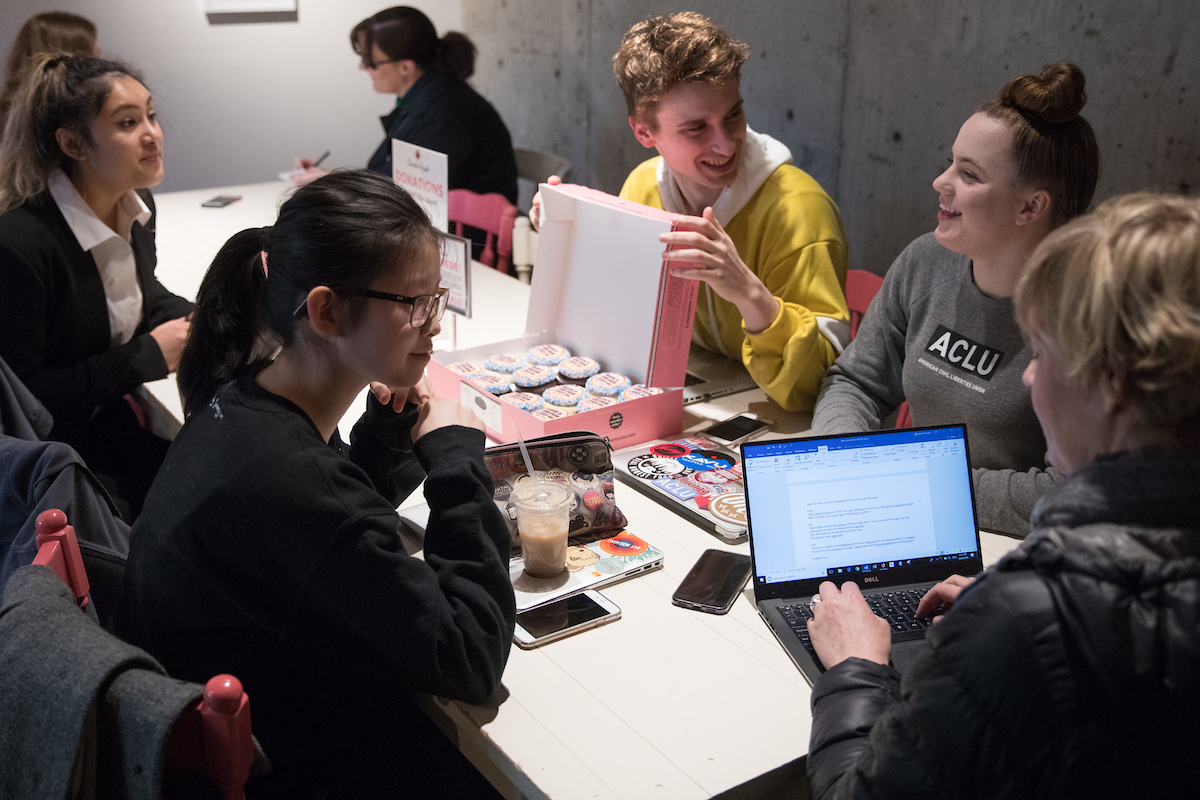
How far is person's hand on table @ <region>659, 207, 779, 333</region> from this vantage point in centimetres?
176

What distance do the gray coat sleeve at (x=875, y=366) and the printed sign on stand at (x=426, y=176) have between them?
3.29ft

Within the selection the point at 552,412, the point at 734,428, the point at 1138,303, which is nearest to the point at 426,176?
the point at 552,412

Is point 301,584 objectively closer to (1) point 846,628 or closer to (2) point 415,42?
(1) point 846,628

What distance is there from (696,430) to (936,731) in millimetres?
1132

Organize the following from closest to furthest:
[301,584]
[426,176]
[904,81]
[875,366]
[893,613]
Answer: [301,584] → [893,613] → [875,366] → [426,176] → [904,81]

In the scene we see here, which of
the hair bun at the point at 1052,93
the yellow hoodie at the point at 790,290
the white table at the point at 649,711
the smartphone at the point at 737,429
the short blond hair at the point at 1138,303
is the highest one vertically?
the hair bun at the point at 1052,93

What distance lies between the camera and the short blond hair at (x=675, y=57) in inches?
80.0

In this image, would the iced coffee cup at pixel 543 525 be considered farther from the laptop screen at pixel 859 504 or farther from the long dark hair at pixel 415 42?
the long dark hair at pixel 415 42

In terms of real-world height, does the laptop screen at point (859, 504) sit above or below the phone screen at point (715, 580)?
above

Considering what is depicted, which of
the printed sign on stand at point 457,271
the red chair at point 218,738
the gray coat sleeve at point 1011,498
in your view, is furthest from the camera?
the printed sign on stand at point 457,271

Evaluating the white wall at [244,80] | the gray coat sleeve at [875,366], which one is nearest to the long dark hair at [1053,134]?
the gray coat sleeve at [875,366]

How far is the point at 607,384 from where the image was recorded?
1.88 metres

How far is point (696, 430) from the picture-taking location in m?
1.89

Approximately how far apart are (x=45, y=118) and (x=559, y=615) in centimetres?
168
